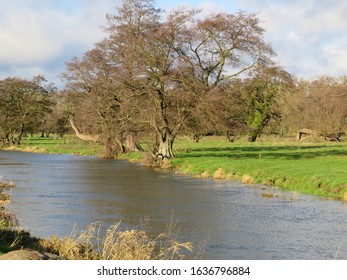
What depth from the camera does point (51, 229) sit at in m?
20.5

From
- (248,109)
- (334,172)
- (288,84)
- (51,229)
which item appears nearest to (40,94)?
(248,109)

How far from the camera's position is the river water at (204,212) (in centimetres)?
1841

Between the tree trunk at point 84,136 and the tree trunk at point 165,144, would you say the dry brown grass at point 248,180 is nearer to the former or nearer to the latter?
the tree trunk at point 165,144

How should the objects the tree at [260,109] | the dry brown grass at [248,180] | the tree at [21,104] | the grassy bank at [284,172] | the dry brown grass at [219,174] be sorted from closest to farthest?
the grassy bank at [284,172] → the dry brown grass at [248,180] → the dry brown grass at [219,174] → the tree at [260,109] → the tree at [21,104]

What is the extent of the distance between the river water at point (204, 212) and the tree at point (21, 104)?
209 ft

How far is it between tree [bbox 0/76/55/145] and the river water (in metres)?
63.7

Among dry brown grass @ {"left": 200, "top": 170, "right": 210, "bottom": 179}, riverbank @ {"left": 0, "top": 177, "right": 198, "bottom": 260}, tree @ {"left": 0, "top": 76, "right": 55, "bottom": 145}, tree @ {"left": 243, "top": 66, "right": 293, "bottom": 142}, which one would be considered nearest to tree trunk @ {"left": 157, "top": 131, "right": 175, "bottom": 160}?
dry brown grass @ {"left": 200, "top": 170, "right": 210, "bottom": 179}

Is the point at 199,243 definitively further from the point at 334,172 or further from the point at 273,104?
the point at 273,104

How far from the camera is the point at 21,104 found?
10425cm

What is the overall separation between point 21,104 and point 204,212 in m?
85.1

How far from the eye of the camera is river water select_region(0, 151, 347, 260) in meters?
18.4

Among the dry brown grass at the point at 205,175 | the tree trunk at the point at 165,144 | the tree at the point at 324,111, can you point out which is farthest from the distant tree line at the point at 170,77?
the tree at the point at 324,111

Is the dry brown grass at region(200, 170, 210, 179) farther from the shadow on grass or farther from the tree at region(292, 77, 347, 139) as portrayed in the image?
the tree at region(292, 77, 347, 139)

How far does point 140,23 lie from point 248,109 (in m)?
44.5
